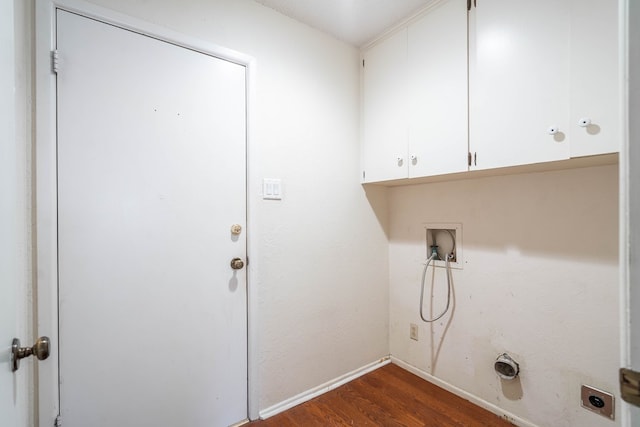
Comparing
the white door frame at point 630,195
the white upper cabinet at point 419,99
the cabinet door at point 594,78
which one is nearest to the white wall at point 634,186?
the white door frame at point 630,195

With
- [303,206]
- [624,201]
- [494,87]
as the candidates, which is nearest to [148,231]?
[303,206]

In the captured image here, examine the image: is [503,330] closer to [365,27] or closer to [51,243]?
[365,27]

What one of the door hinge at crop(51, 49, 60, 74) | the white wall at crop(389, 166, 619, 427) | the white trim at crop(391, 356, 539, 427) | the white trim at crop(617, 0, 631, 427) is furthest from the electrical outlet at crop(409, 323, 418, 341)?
the door hinge at crop(51, 49, 60, 74)

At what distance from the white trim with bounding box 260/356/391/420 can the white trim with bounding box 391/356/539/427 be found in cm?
17

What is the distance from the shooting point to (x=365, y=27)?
6.03ft

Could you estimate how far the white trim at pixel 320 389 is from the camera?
1638mm

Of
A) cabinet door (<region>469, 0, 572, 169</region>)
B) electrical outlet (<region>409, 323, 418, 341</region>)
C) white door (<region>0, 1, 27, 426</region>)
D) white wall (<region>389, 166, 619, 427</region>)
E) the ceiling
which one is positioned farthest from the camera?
electrical outlet (<region>409, 323, 418, 341</region>)

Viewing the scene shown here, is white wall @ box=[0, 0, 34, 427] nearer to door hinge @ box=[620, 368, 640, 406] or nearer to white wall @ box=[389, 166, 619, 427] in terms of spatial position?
door hinge @ box=[620, 368, 640, 406]

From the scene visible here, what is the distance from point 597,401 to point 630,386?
127cm

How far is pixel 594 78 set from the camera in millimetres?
1091

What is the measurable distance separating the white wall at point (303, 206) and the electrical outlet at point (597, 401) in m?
1.16

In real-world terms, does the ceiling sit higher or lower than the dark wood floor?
higher

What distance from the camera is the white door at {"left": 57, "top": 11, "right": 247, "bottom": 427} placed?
113 cm

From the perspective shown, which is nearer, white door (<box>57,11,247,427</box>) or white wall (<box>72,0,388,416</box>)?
white door (<box>57,11,247,427</box>)
